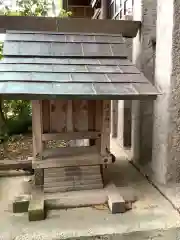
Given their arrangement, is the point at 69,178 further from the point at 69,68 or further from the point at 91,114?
the point at 69,68

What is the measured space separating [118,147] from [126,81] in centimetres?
322

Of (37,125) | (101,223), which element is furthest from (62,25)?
(101,223)

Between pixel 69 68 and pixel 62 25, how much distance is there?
1.27m

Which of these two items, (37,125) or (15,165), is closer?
(37,125)

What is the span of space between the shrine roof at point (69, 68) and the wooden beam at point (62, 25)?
0.24 m

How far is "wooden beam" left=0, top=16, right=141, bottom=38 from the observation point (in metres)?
4.26

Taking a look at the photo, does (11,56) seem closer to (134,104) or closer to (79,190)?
(79,190)

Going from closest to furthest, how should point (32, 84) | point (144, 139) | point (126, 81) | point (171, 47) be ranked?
point (32, 84) < point (126, 81) < point (171, 47) < point (144, 139)

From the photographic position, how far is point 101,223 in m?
2.90

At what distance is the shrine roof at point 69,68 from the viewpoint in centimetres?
290

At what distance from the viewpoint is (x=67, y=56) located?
3746 mm

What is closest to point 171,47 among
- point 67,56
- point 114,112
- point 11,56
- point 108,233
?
point 67,56

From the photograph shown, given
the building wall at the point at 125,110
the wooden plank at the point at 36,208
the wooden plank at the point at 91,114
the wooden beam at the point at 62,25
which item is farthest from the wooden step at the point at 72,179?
the building wall at the point at 125,110

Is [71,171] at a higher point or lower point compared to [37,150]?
lower
